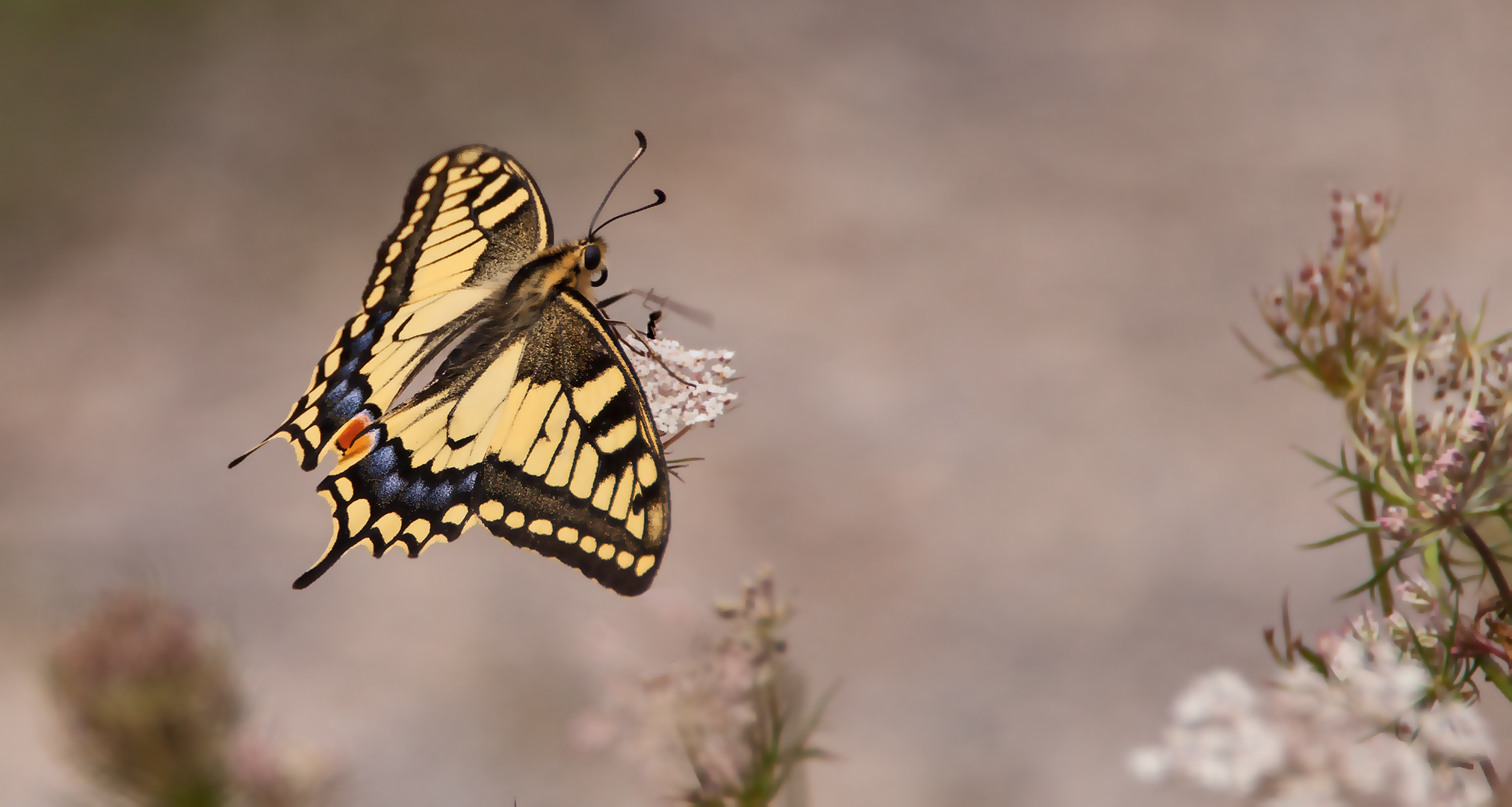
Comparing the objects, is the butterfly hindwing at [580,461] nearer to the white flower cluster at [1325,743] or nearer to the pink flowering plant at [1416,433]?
the white flower cluster at [1325,743]

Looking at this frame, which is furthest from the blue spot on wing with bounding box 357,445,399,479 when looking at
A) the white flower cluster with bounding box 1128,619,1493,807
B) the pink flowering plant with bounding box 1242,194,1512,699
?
the pink flowering plant with bounding box 1242,194,1512,699

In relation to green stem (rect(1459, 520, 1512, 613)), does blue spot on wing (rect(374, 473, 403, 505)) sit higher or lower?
higher

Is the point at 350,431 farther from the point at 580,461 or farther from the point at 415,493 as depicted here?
the point at 580,461

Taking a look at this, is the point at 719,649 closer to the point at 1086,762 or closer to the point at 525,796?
the point at 525,796

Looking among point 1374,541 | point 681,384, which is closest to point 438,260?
point 681,384

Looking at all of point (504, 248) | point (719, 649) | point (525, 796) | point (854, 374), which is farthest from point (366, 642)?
point (719, 649)

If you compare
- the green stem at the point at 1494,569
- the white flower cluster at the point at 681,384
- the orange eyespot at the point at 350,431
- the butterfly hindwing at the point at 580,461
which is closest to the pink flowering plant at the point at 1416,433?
the green stem at the point at 1494,569

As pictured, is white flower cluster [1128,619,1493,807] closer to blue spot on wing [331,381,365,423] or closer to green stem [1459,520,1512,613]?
green stem [1459,520,1512,613]
